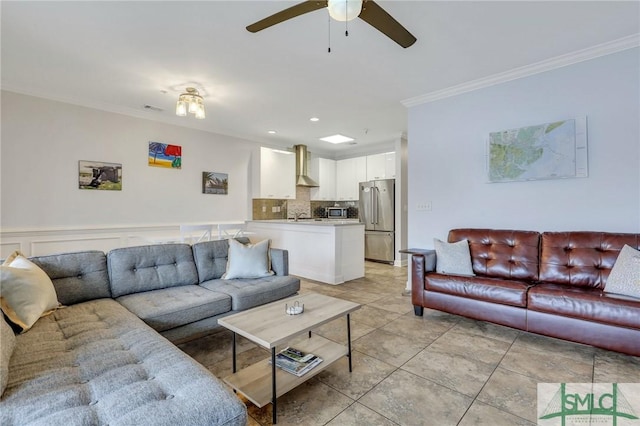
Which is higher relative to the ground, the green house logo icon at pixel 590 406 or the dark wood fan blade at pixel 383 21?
the dark wood fan blade at pixel 383 21

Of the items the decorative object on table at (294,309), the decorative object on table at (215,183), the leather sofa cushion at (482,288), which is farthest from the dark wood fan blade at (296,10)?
the decorative object on table at (215,183)

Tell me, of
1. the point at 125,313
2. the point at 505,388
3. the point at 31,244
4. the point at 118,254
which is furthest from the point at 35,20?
the point at 505,388

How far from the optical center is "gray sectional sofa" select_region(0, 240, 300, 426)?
1036 mm

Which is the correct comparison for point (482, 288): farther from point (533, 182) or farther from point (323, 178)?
point (323, 178)

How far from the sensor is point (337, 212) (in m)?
7.46

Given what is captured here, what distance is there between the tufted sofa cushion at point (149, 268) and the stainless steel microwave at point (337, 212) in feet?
15.9

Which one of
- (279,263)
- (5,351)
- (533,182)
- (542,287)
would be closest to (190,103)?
(279,263)

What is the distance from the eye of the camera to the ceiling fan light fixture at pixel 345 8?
1.52m

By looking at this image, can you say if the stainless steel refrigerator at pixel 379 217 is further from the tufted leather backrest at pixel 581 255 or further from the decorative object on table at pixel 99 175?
the decorative object on table at pixel 99 175

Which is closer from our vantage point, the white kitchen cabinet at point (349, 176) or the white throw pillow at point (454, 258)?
the white throw pillow at point (454, 258)

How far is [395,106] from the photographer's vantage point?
4270 millimetres

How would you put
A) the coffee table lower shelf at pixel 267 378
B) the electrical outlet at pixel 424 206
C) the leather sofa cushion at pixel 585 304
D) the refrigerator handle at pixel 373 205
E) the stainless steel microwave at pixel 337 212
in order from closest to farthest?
the coffee table lower shelf at pixel 267 378, the leather sofa cushion at pixel 585 304, the electrical outlet at pixel 424 206, the refrigerator handle at pixel 373 205, the stainless steel microwave at pixel 337 212

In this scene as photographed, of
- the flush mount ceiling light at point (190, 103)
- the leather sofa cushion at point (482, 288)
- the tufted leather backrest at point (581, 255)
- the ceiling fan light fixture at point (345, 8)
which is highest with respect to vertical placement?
the flush mount ceiling light at point (190, 103)

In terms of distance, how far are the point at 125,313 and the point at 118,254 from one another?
0.71 meters
